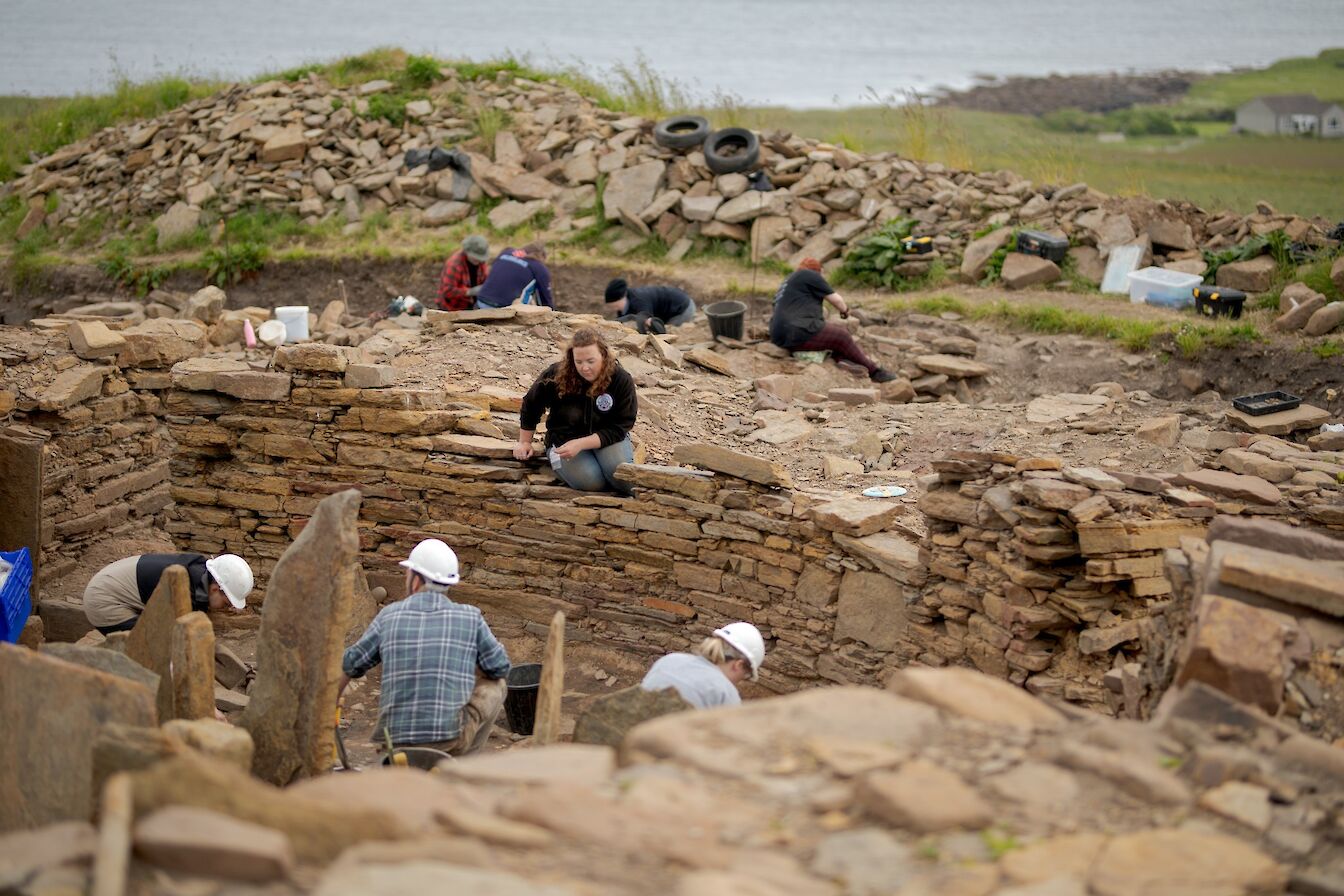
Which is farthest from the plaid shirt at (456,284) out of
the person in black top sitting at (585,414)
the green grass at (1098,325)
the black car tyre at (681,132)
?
the black car tyre at (681,132)

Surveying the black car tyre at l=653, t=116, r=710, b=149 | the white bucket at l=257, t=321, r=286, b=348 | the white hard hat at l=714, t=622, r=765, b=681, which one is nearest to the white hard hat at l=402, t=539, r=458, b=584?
the white hard hat at l=714, t=622, r=765, b=681

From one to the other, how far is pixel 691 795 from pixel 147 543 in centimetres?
837

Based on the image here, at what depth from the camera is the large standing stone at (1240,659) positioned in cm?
423

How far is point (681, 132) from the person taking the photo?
17062 millimetres

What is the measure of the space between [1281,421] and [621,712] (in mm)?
5925

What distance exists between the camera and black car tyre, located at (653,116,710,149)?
1683 cm

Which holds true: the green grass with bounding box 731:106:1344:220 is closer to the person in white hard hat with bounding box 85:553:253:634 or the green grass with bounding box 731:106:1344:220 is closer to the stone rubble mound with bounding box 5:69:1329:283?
the stone rubble mound with bounding box 5:69:1329:283

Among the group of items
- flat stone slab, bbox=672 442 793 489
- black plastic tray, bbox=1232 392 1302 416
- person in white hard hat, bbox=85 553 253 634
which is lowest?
person in white hard hat, bbox=85 553 253 634

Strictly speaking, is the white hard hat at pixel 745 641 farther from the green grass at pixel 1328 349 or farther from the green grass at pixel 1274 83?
the green grass at pixel 1274 83

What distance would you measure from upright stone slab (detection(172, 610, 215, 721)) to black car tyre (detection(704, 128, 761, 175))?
1170cm

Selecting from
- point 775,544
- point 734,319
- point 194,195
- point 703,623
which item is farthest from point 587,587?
point 194,195

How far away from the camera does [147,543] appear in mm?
10648

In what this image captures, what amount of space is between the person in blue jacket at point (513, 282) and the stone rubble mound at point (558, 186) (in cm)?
438

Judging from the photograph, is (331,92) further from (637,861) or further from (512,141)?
(637,861)
